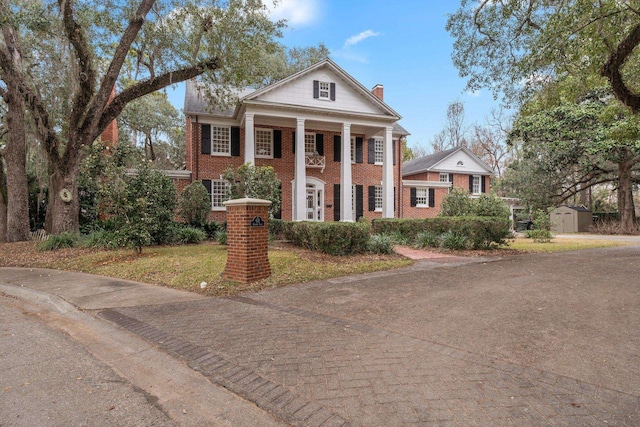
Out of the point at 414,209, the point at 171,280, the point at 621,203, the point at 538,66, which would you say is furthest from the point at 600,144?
the point at 171,280

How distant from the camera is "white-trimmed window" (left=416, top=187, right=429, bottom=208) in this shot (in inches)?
901

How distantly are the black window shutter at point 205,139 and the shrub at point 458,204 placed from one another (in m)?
11.8

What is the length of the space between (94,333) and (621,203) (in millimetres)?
28939

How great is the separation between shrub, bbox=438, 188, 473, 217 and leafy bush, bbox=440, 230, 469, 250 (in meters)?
2.76

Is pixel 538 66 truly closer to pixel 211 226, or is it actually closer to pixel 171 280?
pixel 171 280

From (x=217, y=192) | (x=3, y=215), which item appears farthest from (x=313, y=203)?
(x=3, y=215)

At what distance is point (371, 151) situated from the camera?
21.0 m

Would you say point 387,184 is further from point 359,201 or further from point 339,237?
point 339,237

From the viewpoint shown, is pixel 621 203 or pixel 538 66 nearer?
pixel 538 66

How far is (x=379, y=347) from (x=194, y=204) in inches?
467

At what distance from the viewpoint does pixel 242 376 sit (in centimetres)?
305

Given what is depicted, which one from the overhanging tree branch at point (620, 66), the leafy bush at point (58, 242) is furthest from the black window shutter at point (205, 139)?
the overhanging tree branch at point (620, 66)

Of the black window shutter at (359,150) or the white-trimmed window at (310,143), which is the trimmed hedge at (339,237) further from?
the black window shutter at (359,150)

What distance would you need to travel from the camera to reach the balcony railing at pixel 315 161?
19500mm
